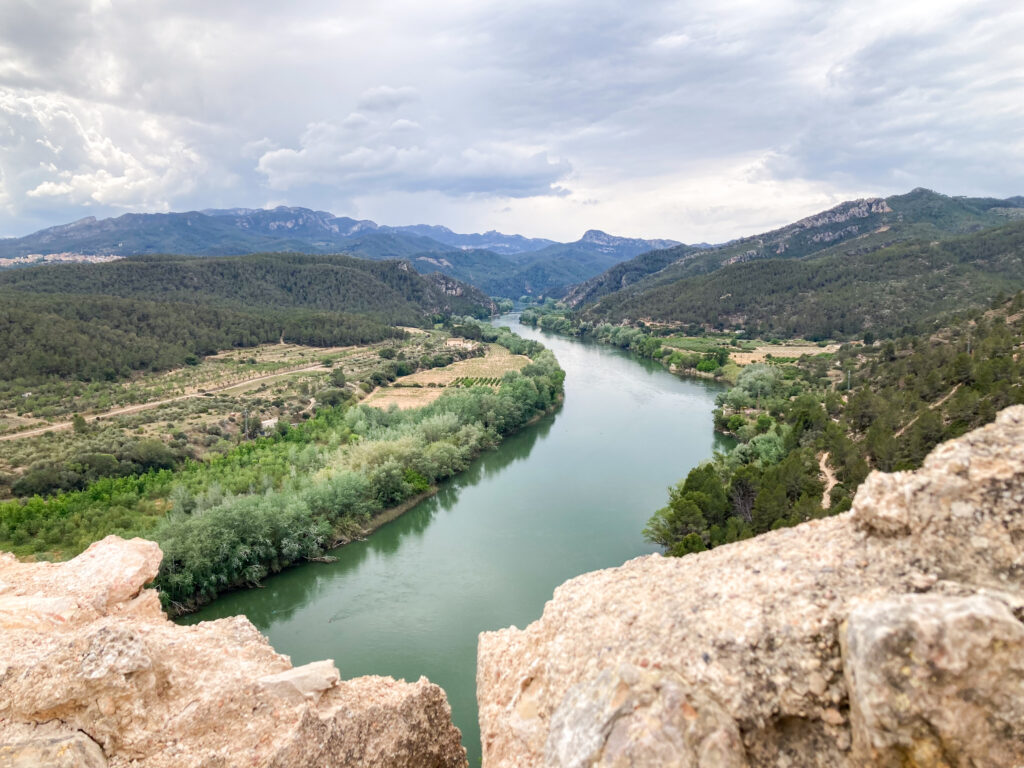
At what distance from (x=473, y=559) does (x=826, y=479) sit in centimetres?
2052

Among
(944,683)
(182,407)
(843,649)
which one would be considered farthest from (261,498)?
(944,683)

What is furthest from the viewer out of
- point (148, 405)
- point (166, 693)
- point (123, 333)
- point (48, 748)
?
point (123, 333)

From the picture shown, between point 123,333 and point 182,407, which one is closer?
point 182,407

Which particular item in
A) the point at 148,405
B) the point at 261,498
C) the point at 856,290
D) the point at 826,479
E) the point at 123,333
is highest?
the point at 856,290

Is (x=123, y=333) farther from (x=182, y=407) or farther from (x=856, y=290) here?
(x=856, y=290)

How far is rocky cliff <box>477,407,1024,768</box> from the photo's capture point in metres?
4.25

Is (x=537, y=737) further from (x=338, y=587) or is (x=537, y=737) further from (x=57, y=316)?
(x=57, y=316)

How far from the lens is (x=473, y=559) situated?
31.4 m

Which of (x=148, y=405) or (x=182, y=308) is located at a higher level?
(x=182, y=308)

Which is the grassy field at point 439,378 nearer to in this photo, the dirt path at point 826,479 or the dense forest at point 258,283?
the dirt path at point 826,479

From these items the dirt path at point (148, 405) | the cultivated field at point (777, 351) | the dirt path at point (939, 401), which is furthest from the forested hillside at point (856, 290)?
the dirt path at point (148, 405)

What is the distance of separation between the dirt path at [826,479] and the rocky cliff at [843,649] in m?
23.4

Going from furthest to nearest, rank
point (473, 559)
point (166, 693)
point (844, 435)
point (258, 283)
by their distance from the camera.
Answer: point (258, 283)
point (844, 435)
point (473, 559)
point (166, 693)

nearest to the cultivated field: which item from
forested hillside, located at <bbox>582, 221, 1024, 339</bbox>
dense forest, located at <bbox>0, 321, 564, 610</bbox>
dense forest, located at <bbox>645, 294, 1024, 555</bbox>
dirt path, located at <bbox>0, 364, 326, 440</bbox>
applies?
forested hillside, located at <bbox>582, 221, 1024, 339</bbox>
